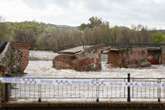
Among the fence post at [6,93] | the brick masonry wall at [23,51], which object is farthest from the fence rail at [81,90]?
the brick masonry wall at [23,51]

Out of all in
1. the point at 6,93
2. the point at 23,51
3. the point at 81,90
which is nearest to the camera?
the point at 6,93

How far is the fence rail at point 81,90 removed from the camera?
47.4 feet

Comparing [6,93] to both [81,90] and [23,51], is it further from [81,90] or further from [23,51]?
[23,51]

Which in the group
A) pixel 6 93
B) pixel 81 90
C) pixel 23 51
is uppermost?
pixel 23 51

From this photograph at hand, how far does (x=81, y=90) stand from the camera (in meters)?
19.0

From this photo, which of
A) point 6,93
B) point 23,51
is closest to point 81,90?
point 6,93

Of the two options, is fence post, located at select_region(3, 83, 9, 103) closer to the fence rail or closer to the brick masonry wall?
the fence rail

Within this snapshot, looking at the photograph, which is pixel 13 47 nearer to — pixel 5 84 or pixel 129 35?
pixel 5 84

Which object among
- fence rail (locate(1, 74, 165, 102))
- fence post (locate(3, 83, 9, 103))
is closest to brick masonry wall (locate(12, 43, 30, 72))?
fence rail (locate(1, 74, 165, 102))

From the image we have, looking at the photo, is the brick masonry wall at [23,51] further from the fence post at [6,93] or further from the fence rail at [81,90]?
the fence post at [6,93]

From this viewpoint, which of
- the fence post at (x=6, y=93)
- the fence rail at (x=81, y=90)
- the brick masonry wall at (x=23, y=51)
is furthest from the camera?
the brick masonry wall at (x=23, y=51)

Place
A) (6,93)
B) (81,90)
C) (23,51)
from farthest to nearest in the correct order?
(23,51), (81,90), (6,93)

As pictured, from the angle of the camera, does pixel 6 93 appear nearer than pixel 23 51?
Yes

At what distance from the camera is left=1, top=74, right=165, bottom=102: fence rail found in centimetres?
1446
